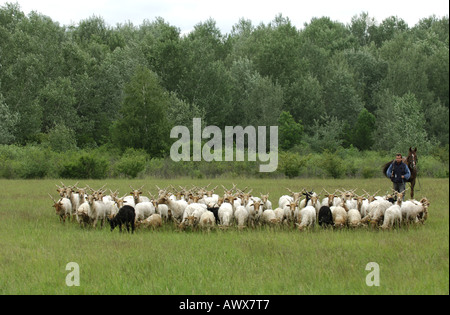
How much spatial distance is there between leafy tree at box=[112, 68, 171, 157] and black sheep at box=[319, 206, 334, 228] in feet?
133

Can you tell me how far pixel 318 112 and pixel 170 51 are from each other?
867 inches

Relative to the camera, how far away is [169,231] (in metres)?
16.7

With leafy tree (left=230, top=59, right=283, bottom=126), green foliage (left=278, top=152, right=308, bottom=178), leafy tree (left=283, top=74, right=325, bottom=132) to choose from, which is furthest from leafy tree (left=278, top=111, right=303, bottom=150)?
green foliage (left=278, top=152, right=308, bottom=178)

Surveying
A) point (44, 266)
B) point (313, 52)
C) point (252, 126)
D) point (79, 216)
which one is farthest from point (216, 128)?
point (44, 266)

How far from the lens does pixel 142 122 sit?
187ft

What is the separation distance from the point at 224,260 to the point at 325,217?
5.62 metres

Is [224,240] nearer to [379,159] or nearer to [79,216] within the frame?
[79,216]

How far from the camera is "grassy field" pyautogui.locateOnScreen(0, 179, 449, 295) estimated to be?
1016 cm

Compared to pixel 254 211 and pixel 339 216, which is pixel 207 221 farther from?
pixel 339 216

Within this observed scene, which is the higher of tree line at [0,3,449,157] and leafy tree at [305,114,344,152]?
tree line at [0,3,449,157]

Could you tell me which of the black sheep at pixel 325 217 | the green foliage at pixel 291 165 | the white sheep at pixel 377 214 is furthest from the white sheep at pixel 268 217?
the green foliage at pixel 291 165

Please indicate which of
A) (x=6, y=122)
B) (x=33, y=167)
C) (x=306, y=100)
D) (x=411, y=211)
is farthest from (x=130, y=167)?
(x=306, y=100)

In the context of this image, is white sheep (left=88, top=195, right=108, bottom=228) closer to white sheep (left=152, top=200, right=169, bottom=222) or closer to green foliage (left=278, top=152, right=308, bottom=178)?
white sheep (left=152, top=200, right=169, bottom=222)
